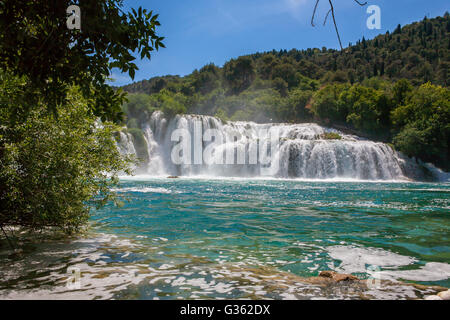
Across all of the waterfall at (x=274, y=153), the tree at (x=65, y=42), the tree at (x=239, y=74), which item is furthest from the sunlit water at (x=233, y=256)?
the tree at (x=239, y=74)

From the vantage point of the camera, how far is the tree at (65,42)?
10.3ft

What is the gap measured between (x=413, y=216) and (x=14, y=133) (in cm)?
1198

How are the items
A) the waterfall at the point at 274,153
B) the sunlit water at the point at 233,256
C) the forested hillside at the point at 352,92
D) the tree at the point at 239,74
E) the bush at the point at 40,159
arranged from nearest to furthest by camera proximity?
1. the sunlit water at the point at 233,256
2. the bush at the point at 40,159
3. the waterfall at the point at 274,153
4. the forested hillside at the point at 352,92
5. the tree at the point at 239,74

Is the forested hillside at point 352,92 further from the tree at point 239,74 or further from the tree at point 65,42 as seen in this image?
the tree at point 65,42

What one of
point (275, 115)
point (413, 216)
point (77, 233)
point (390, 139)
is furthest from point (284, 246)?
point (275, 115)

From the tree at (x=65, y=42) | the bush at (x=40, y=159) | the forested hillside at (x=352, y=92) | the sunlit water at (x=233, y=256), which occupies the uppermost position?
the forested hillside at (x=352, y=92)

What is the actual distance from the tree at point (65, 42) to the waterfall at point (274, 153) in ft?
94.4

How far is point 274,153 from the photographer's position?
1337 inches

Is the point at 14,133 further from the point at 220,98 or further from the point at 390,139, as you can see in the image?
the point at 220,98

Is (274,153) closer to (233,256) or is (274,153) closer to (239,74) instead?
(233,256)

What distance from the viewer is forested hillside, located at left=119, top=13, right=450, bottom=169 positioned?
38594 mm

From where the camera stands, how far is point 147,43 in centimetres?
355

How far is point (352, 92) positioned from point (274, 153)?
25.2 metres

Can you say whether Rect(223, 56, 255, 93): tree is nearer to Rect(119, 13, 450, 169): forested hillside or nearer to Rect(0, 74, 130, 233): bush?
Rect(119, 13, 450, 169): forested hillside
